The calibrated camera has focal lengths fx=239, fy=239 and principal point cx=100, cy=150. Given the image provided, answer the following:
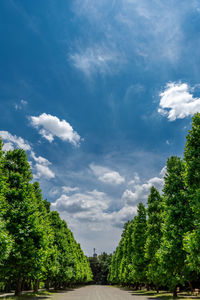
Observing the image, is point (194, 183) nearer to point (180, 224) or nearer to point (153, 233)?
point (180, 224)

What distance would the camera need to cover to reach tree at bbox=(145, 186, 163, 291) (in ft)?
108

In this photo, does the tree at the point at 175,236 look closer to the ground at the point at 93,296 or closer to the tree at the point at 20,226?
the ground at the point at 93,296

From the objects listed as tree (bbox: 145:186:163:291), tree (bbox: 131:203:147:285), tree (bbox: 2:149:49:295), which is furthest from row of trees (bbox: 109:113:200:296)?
tree (bbox: 2:149:49:295)

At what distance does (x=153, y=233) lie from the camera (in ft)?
115

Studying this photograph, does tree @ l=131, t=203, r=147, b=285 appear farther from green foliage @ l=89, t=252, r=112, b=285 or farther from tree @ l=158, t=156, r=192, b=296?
green foliage @ l=89, t=252, r=112, b=285

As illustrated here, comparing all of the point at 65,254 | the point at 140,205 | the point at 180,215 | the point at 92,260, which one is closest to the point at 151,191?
the point at 140,205

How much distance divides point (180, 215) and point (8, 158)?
19042 millimetres

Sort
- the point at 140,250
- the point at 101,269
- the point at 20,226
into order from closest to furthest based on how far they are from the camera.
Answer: the point at 20,226 < the point at 140,250 < the point at 101,269

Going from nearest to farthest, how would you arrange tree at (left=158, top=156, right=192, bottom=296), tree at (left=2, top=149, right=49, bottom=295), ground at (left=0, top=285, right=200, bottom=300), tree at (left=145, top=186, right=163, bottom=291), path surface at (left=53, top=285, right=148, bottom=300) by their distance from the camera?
tree at (left=2, top=149, right=49, bottom=295) < tree at (left=158, top=156, right=192, bottom=296) < ground at (left=0, top=285, right=200, bottom=300) < path surface at (left=53, top=285, right=148, bottom=300) < tree at (left=145, top=186, right=163, bottom=291)

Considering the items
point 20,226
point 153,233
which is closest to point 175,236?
point 153,233

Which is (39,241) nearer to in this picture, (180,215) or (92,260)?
(180,215)

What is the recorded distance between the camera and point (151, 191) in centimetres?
3853

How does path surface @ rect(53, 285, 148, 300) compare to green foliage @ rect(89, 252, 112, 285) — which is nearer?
path surface @ rect(53, 285, 148, 300)

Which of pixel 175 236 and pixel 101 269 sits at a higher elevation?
pixel 175 236
